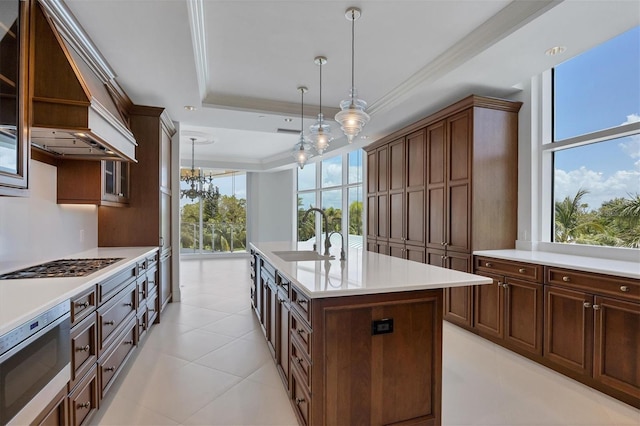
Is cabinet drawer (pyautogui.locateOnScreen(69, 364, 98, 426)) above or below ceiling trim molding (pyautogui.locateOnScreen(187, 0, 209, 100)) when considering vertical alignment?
below

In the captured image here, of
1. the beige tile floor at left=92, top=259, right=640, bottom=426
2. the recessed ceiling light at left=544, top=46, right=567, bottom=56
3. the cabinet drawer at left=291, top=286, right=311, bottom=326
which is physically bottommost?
the beige tile floor at left=92, top=259, right=640, bottom=426

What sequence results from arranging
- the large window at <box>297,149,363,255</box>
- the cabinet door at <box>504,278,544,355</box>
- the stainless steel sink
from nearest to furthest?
the cabinet door at <box>504,278,544,355</box> → the stainless steel sink → the large window at <box>297,149,363,255</box>

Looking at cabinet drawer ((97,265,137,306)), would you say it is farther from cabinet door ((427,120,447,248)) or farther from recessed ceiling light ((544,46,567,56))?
recessed ceiling light ((544,46,567,56))

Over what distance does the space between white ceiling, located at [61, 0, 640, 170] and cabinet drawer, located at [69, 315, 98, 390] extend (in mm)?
1927

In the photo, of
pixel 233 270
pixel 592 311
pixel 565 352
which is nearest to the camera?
pixel 592 311

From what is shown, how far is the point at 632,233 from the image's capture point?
9.00 ft

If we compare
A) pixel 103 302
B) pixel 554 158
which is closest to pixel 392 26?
pixel 554 158

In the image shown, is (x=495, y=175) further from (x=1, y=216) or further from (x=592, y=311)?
(x=1, y=216)

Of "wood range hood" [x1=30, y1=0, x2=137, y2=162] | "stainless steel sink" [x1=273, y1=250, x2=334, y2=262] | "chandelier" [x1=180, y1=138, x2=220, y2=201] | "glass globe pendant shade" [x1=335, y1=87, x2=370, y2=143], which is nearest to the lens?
"wood range hood" [x1=30, y1=0, x2=137, y2=162]

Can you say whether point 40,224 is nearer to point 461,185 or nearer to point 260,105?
point 260,105

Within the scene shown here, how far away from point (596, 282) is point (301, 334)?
7.08 ft

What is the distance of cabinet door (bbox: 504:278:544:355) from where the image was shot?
277 centimetres

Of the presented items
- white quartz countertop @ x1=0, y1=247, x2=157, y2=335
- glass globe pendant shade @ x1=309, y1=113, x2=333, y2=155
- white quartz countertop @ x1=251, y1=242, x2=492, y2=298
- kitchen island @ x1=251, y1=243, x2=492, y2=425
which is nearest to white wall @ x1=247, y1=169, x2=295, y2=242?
glass globe pendant shade @ x1=309, y1=113, x2=333, y2=155

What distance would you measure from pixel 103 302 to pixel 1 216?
856mm
